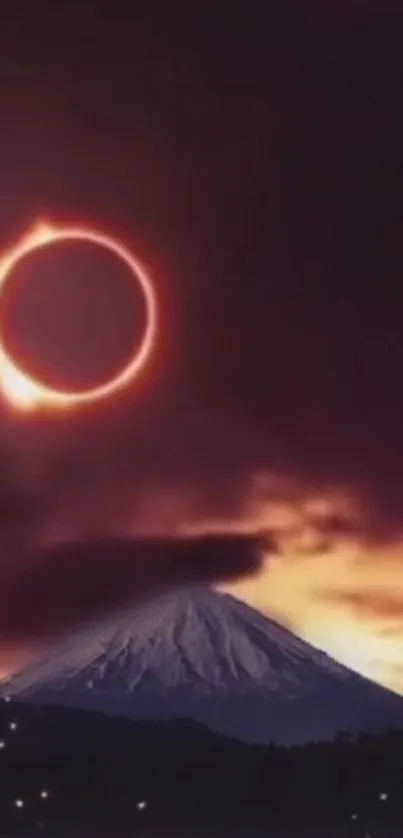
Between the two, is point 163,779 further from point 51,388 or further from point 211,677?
point 51,388

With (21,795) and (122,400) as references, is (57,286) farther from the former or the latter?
(21,795)

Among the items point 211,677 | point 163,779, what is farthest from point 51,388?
point 163,779

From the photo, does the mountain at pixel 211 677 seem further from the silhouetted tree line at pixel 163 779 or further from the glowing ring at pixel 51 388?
the glowing ring at pixel 51 388

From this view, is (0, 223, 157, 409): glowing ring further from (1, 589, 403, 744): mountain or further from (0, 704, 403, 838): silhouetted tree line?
(0, 704, 403, 838): silhouetted tree line

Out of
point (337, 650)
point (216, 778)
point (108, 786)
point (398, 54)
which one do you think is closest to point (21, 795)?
point (108, 786)

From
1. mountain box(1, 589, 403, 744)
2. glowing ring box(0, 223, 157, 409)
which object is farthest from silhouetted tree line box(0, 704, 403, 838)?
glowing ring box(0, 223, 157, 409)

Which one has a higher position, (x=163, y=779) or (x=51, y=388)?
(x=51, y=388)
